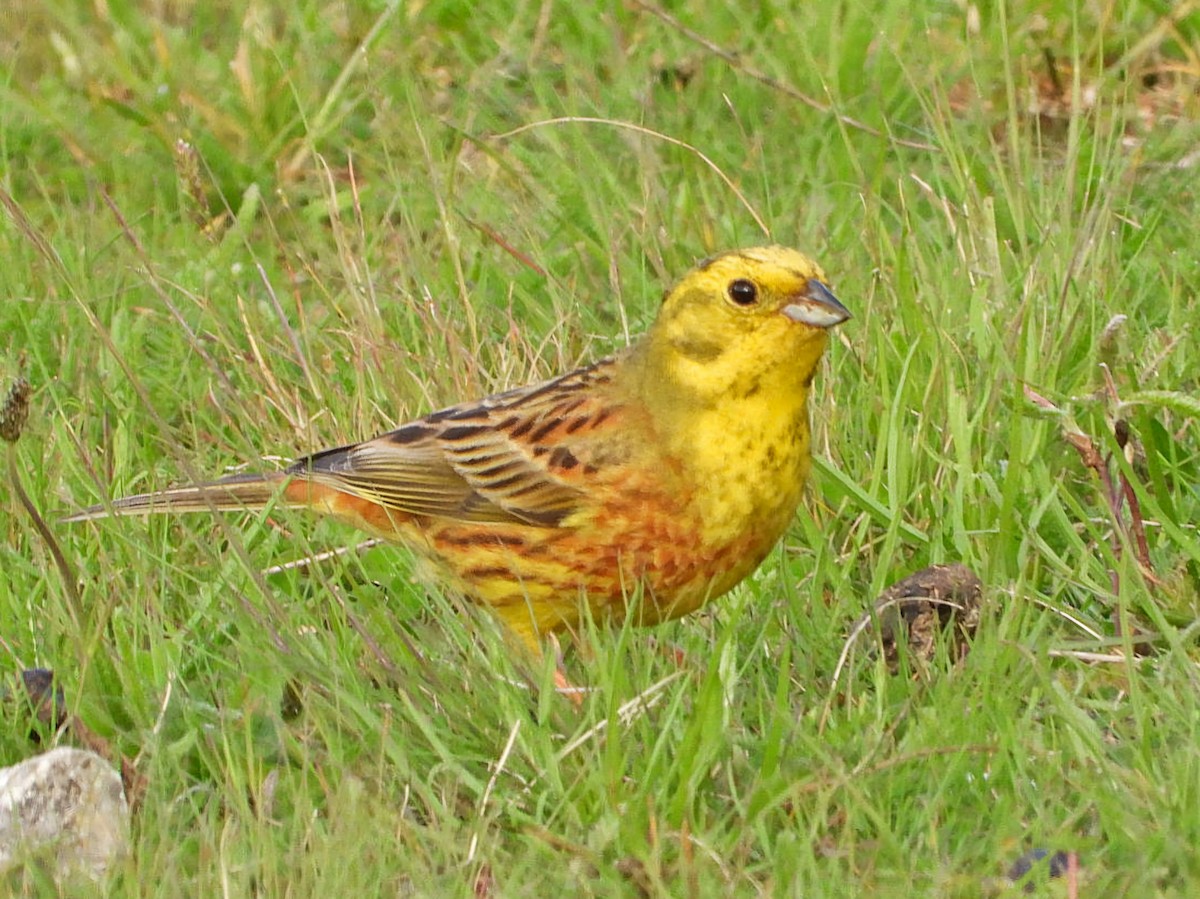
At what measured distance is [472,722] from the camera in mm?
3799

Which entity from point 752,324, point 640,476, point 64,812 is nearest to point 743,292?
point 752,324

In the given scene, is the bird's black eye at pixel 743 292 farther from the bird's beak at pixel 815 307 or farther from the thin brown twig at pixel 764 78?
the thin brown twig at pixel 764 78

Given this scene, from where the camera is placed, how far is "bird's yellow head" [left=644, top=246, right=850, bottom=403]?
164 inches

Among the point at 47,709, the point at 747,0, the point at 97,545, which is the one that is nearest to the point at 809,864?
the point at 47,709

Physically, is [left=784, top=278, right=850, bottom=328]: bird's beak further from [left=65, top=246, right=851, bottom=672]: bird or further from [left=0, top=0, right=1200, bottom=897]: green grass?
[left=0, top=0, right=1200, bottom=897]: green grass

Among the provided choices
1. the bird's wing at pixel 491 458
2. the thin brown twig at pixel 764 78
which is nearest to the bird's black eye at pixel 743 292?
the bird's wing at pixel 491 458

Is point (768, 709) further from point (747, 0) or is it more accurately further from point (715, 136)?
point (747, 0)

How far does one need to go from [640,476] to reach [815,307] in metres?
0.49

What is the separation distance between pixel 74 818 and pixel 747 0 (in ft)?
14.7

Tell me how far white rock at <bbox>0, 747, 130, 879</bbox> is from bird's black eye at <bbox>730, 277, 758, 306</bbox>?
152cm

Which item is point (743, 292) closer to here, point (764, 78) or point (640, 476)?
point (640, 476)

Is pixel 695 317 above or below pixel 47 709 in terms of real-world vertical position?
above

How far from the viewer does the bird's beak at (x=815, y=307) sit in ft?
13.5

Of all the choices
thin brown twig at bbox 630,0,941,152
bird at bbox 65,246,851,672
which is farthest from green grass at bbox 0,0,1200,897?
bird at bbox 65,246,851,672
